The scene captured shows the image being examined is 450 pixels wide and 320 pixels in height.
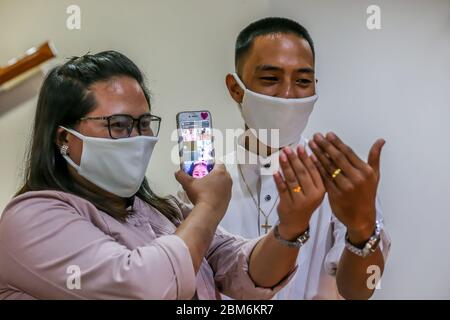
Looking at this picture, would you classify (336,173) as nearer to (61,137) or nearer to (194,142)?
(194,142)

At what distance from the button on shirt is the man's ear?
93 millimetres

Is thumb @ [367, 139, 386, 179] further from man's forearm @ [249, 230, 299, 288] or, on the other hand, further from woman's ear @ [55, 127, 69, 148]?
woman's ear @ [55, 127, 69, 148]

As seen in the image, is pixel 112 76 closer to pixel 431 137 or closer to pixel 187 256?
pixel 187 256

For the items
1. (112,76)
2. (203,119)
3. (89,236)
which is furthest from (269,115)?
(89,236)

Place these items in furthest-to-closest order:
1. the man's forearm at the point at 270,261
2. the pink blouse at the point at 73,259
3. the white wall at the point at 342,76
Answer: the white wall at the point at 342,76 < the man's forearm at the point at 270,261 < the pink blouse at the point at 73,259

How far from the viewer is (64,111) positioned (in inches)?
28.3

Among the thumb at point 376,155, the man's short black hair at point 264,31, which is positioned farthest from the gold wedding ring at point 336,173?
the man's short black hair at point 264,31

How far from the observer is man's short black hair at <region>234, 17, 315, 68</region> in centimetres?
93

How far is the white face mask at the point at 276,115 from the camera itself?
86cm

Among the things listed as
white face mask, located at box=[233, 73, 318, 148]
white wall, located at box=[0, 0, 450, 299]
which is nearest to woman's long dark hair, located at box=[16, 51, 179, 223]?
white face mask, located at box=[233, 73, 318, 148]

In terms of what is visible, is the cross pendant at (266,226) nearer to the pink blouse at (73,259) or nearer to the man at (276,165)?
the man at (276,165)

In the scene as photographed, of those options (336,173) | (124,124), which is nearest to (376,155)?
(336,173)

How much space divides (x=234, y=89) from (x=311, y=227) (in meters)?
0.30

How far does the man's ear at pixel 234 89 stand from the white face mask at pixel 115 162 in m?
0.27
